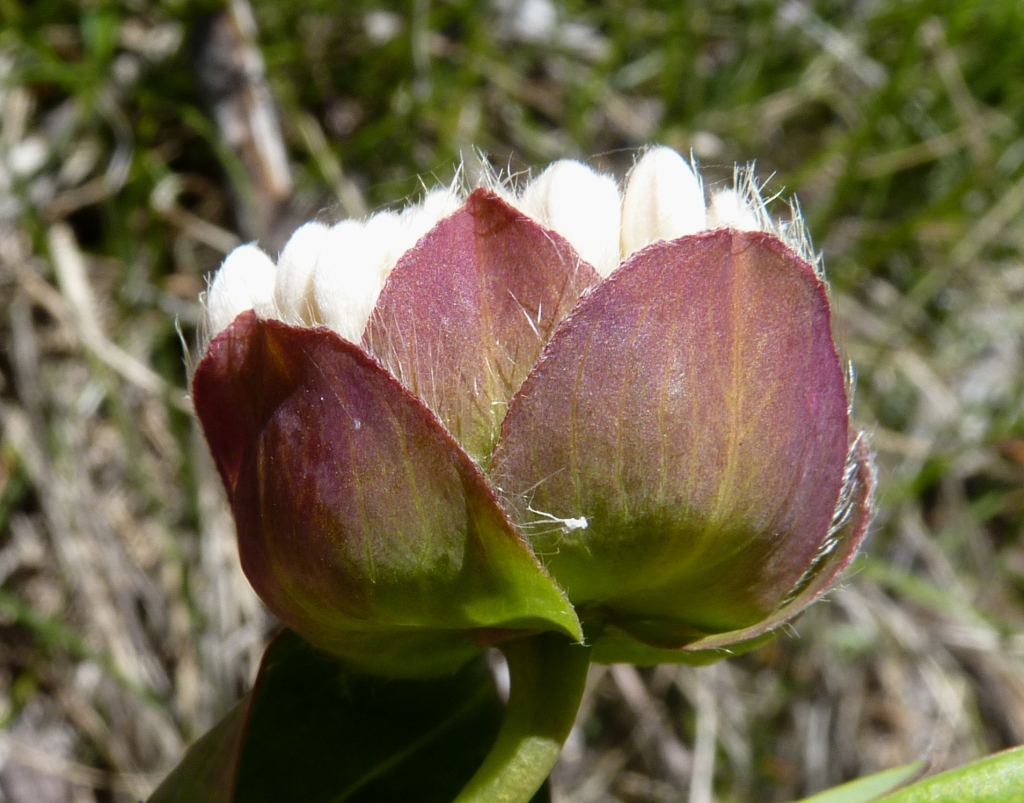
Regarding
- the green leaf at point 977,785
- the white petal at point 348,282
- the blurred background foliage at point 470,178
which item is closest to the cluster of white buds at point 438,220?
the white petal at point 348,282

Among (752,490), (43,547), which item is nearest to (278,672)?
(752,490)

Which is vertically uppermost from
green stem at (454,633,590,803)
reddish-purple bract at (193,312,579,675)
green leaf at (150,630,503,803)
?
reddish-purple bract at (193,312,579,675)

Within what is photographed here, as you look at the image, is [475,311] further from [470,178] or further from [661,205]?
[470,178]

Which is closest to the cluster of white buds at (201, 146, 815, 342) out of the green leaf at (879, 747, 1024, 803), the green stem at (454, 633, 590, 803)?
the green stem at (454, 633, 590, 803)

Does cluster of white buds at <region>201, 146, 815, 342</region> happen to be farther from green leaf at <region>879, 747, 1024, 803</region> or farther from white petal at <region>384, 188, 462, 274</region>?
green leaf at <region>879, 747, 1024, 803</region>

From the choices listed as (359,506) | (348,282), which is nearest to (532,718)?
(359,506)

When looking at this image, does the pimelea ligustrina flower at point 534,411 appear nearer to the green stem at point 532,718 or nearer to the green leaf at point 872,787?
the green stem at point 532,718

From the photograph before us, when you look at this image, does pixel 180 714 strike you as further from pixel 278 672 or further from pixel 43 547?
pixel 278 672
